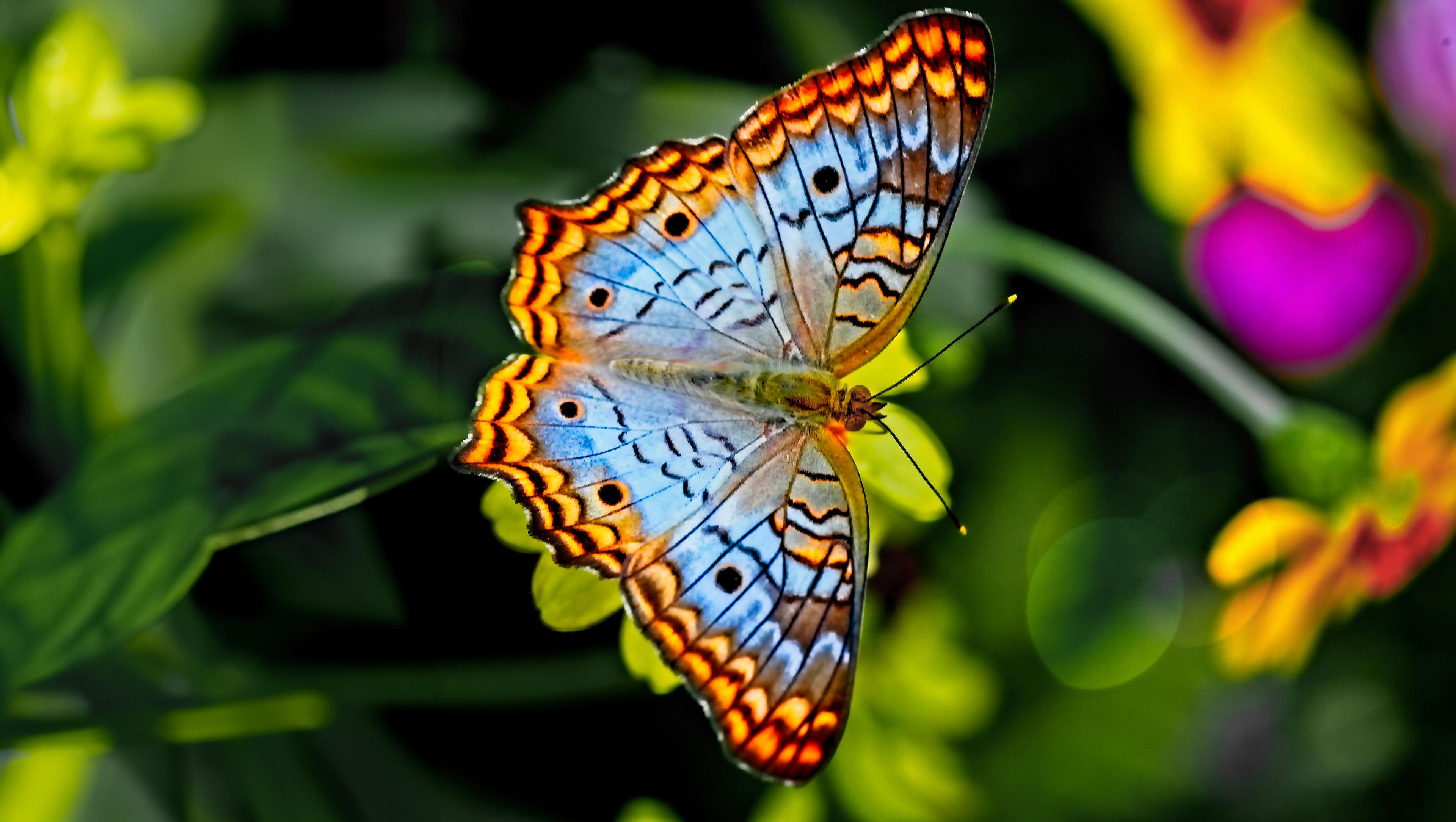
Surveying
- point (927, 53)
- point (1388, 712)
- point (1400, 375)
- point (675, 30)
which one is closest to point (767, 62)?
point (675, 30)

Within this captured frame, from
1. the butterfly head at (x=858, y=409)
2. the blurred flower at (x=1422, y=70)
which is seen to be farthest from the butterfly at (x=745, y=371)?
the blurred flower at (x=1422, y=70)

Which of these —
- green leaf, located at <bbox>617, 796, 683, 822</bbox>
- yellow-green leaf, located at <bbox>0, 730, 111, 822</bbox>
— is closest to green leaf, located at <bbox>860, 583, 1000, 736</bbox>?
green leaf, located at <bbox>617, 796, 683, 822</bbox>

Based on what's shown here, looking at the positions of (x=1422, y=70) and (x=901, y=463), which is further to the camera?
(x=1422, y=70)

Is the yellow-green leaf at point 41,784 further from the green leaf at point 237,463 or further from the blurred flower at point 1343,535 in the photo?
the blurred flower at point 1343,535

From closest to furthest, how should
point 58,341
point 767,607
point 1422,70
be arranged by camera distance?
point 767,607
point 58,341
point 1422,70

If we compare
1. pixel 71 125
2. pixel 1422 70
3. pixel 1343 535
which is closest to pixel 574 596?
pixel 71 125

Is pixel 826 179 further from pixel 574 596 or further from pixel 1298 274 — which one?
pixel 1298 274
